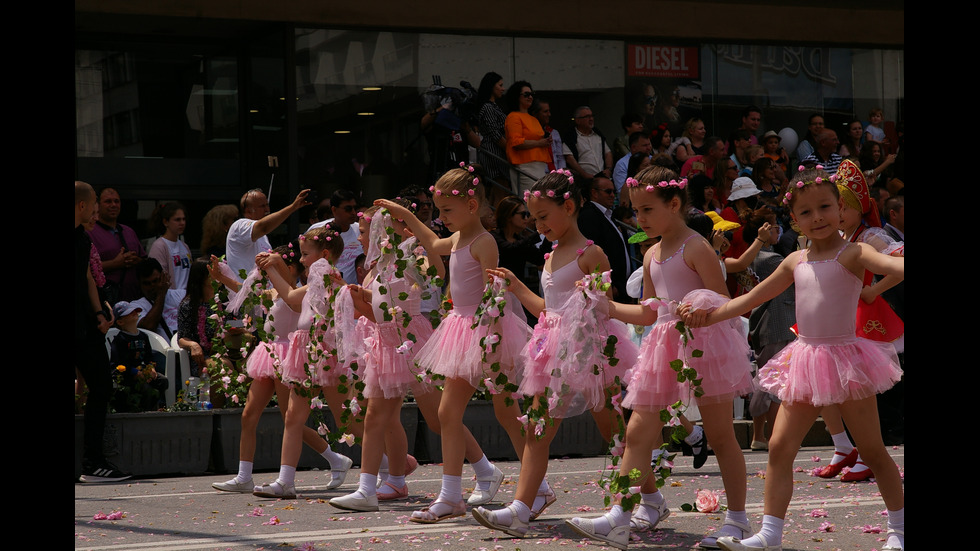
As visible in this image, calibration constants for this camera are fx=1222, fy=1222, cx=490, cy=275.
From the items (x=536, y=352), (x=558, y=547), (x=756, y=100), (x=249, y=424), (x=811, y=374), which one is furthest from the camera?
(x=756, y=100)

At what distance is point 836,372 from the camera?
17.5 feet

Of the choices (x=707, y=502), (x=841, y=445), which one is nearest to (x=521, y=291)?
(x=707, y=502)

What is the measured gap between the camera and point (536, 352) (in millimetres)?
6176

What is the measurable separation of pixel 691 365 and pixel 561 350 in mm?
657

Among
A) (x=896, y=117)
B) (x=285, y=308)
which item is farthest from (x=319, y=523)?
(x=896, y=117)

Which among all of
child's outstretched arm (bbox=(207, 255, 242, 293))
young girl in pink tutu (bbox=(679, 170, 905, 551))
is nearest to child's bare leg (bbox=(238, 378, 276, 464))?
child's outstretched arm (bbox=(207, 255, 242, 293))

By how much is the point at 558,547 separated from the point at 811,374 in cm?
144

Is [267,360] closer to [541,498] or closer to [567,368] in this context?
[541,498]

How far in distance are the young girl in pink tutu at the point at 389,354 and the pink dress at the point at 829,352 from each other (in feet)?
7.92

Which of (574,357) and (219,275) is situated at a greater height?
(219,275)

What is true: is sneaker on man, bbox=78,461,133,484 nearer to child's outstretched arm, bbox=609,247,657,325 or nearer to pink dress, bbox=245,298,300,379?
A: pink dress, bbox=245,298,300,379

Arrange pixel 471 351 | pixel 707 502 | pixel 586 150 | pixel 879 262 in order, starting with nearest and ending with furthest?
pixel 879 262, pixel 471 351, pixel 707 502, pixel 586 150

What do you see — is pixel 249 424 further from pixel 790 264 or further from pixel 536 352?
pixel 790 264

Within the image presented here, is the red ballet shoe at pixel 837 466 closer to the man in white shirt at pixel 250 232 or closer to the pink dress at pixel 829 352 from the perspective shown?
the pink dress at pixel 829 352
